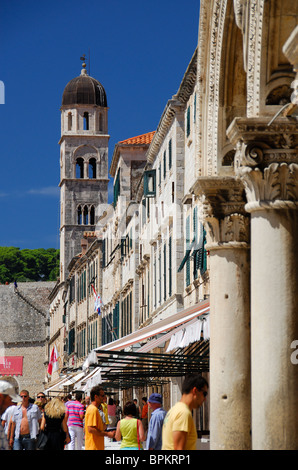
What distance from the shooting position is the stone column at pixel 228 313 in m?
11.3

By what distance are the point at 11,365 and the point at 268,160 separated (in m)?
88.4

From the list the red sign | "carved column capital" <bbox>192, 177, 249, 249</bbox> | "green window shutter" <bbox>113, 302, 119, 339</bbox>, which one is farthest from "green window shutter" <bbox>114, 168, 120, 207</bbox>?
the red sign

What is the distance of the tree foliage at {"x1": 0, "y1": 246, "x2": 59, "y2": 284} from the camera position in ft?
447

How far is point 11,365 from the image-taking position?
9656 cm

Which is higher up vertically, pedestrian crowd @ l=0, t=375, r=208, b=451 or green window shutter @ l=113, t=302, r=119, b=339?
green window shutter @ l=113, t=302, r=119, b=339

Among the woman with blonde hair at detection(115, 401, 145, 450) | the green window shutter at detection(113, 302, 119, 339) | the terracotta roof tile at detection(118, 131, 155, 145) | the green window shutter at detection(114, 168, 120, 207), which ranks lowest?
the woman with blonde hair at detection(115, 401, 145, 450)

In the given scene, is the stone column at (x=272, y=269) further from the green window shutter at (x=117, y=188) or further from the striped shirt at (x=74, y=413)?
the green window shutter at (x=117, y=188)

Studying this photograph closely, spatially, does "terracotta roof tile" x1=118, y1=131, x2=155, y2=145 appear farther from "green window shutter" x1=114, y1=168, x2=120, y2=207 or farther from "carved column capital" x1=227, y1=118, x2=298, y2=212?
"carved column capital" x1=227, y1=118, x2=298, y2=212

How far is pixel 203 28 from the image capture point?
12.0 meters

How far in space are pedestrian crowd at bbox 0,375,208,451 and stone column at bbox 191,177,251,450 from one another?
86 centimetres

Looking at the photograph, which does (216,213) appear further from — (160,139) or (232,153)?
(160,139)

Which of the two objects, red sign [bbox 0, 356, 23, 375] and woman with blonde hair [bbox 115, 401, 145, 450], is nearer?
woman with blonde hair [bbox 115, 401, 145, 450]

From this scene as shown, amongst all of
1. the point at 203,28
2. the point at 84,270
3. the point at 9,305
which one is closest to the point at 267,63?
the point at 203,28

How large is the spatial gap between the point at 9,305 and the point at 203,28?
93134mm
